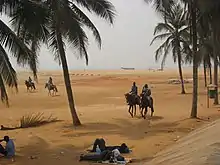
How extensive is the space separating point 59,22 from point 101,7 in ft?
7.30

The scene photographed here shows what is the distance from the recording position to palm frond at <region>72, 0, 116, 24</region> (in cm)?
1692

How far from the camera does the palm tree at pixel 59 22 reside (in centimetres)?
1327

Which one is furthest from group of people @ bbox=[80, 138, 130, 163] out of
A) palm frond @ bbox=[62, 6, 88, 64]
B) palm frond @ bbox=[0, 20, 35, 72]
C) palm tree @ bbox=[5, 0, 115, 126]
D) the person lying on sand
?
palm frond @ bbox=[62, 6, 88, 64]

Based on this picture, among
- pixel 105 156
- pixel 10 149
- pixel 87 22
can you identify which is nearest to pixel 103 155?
pixel 105 156

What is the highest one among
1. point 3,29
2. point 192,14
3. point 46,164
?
point 192,14

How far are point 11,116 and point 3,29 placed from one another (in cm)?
1200

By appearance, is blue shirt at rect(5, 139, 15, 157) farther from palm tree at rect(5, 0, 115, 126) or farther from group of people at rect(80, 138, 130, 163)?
palm tree at rect(5, 0, 115, 126)

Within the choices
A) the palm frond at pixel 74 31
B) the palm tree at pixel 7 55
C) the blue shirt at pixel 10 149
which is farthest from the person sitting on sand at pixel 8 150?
the palm frond at pixel 74 31

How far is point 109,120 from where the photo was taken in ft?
62.7

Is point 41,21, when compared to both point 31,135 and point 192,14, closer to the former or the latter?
point 31,135

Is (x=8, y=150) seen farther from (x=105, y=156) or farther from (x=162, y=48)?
(x=162, y=48)

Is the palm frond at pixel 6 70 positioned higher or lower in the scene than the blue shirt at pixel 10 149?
higher

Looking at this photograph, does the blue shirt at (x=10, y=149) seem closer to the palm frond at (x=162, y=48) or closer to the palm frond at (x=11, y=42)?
the palm frond at (x=11, y=42)

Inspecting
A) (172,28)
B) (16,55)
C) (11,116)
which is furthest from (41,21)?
(172,28)
